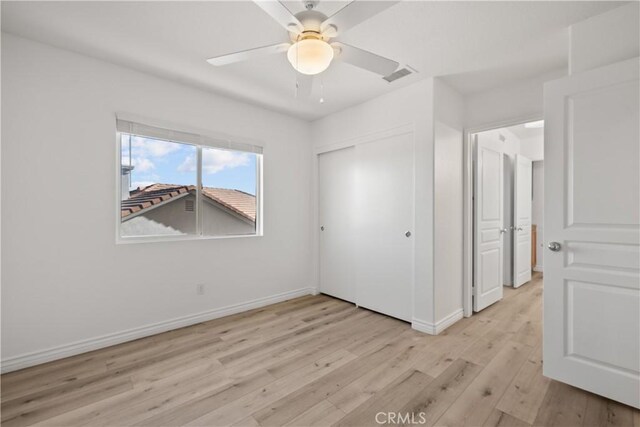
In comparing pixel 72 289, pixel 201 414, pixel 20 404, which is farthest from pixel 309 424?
pixel 72 289

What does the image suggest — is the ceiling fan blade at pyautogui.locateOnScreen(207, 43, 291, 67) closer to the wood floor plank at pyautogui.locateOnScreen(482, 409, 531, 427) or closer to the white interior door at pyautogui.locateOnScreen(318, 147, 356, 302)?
the white interior door at pyautogui.locateOnScreen(318, 147, 356, 302)

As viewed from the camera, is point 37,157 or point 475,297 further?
point 475,297

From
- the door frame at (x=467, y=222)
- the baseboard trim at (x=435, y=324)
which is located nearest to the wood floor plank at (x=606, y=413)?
the baseboard trim at (x=435, y=324)

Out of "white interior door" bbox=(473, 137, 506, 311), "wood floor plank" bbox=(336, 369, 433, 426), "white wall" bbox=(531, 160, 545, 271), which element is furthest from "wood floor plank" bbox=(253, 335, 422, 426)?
"white wall" bbox=(531, 160, 545, 271)

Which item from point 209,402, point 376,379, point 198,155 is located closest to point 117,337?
point 209,402

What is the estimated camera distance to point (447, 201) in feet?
9.70

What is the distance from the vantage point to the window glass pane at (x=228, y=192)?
3.23 meters

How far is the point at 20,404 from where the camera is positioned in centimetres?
179

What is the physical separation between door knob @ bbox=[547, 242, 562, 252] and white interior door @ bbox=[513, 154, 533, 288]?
8.72 feet

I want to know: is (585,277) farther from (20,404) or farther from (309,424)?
(20,404)

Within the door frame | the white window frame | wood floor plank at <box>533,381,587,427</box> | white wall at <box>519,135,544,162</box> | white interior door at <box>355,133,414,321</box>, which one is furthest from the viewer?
white wall at <box>519,135,544,162</box>

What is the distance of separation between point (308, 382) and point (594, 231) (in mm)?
2085

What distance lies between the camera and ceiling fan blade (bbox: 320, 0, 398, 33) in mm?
1219

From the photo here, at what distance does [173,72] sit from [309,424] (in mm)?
3015
